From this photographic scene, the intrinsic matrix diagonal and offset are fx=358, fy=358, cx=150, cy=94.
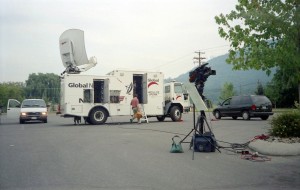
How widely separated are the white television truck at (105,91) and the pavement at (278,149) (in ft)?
43.2

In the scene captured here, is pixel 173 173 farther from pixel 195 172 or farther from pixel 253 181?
pixel 253 181

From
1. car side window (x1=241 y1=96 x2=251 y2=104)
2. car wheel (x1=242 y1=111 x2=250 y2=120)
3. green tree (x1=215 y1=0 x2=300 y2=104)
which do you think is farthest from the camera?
car side window (x1=241 y1=96 x2=251 y2=104)

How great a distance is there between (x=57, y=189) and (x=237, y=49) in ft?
23.7

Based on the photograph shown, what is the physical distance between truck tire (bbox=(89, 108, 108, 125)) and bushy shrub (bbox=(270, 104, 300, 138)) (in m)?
12.9

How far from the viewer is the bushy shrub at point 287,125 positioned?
10250 millimetres

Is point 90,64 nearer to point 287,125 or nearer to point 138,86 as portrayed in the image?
point 138,86

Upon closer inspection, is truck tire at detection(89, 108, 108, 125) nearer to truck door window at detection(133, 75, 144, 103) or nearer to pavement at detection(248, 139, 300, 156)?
truck door window at detection(133, 75, 144, 103)

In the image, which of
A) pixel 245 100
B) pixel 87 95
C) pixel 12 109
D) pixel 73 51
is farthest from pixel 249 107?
pixel 12 109

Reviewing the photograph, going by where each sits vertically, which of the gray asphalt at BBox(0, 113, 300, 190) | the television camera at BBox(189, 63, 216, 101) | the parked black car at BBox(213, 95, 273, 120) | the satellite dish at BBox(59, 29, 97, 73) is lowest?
the gray asphalt at BBox(0, 113, 300, 190)

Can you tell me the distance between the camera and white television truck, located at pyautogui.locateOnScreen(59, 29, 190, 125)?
69.7 feet

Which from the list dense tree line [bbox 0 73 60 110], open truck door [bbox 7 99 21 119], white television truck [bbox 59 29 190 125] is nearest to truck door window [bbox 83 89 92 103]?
white television truck [bbox 59 29 190 125]

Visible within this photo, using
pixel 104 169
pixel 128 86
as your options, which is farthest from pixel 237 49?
pixel 128 86

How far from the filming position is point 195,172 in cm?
723

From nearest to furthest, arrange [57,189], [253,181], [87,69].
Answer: [57,189] < [253,181] < [87,69]
